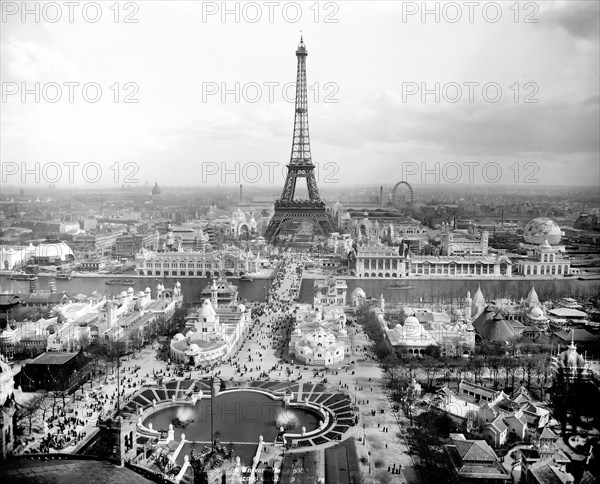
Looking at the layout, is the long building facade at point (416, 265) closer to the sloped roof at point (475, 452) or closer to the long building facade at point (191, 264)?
the long building facade at point (191, 264)

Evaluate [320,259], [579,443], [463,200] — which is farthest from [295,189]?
[579,443]

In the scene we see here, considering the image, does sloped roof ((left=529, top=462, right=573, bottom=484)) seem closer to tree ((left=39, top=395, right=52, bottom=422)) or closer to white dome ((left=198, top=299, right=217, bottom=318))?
tree ((left=39, top=395, right=52, bottom=422))

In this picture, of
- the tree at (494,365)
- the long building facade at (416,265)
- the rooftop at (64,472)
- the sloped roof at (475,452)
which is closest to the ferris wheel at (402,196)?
the long building facade at (416,265)

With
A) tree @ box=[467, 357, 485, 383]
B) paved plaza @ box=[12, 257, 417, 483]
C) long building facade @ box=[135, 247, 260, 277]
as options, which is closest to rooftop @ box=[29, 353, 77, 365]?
paved plaza @ box=[12, 257, 417, 483]

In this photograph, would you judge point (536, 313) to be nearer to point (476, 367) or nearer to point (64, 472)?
point (476, 367)

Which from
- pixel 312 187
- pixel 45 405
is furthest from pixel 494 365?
pixel 312 187
